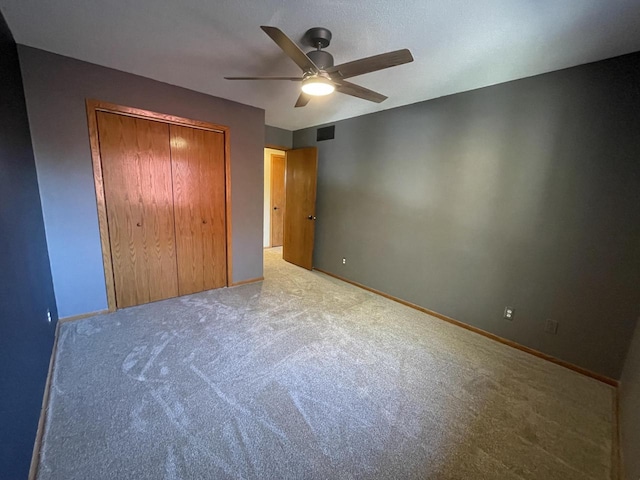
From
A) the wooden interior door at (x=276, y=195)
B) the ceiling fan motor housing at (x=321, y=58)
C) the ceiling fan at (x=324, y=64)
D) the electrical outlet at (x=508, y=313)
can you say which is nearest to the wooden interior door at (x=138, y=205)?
the ceiling fan at (x=324, y=64)

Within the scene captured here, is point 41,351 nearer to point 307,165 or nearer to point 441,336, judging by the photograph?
point 441,336

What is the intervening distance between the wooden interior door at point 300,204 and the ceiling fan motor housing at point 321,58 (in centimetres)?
220

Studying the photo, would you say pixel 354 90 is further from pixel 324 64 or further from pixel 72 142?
pixel 72 142

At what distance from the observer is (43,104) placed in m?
2.16

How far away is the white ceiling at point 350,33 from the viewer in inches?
58.5

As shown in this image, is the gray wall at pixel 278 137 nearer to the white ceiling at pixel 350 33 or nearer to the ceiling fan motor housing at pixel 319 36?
the white ceiling at pixel 350 33

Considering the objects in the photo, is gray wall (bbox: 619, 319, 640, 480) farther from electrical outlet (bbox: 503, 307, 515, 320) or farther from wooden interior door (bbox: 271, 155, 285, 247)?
wooden interior door (bbox: 271, 155, 285, 247)

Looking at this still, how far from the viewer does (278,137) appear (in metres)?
4.36

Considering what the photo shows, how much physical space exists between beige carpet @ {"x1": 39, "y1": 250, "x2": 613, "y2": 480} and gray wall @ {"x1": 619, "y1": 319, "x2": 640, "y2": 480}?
0.11 metres

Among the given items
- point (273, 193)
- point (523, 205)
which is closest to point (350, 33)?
point (523, 205)

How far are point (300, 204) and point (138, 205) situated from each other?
2.34m

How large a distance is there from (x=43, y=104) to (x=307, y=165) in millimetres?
2944

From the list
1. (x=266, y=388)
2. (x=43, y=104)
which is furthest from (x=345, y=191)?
(x=43, y=104)

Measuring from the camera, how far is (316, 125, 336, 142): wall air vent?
3812 mm
